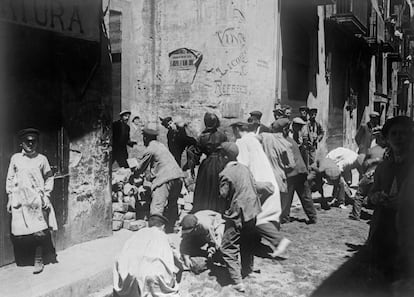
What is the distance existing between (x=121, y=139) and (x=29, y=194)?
4.02m

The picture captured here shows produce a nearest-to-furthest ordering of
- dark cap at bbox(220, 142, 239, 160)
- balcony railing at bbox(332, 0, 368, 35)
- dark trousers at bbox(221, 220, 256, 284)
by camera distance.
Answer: dark trousers at bbox(221, 220, 256, 284), dark cap at bbox(220, 142, 239, 160), balcony railing at bbox(332, 0, 368, 35)

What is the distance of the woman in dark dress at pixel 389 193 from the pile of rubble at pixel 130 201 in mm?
3590

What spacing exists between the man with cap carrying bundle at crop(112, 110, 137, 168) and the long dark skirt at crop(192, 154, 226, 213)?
3243 mm

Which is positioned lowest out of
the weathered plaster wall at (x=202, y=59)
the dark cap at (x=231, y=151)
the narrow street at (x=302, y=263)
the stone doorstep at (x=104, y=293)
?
the stone doorstep at (x=104, y=293)

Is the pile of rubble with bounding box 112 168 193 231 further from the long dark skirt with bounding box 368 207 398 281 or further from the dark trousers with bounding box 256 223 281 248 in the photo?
the long dark skirt with bounding box 368 207 398 281

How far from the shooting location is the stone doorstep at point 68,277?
4559mm

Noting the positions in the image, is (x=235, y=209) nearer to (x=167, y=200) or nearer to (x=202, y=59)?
(x=167, y=200)

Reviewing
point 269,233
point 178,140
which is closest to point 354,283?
point 269,233

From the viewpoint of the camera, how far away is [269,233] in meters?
5.92

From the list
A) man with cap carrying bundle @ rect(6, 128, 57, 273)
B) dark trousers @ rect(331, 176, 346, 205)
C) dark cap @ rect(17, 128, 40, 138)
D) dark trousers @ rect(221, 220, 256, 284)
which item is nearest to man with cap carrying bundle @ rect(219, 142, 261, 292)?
dark trousers @ rect(221, 220, 256, 284)

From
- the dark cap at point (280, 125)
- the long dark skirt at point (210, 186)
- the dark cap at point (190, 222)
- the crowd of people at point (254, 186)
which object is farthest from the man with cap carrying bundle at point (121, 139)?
the dark cap at point (190, 222)

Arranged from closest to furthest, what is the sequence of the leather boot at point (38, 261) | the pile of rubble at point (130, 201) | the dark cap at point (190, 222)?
the leather boot at point (38, 261)
the dark cap at point (190, 222)
the pile of rubble at point (130, 201)

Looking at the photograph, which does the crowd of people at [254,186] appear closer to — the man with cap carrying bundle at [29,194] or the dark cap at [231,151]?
the dark cap at [231,151]

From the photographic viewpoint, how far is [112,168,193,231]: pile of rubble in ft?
23.0
